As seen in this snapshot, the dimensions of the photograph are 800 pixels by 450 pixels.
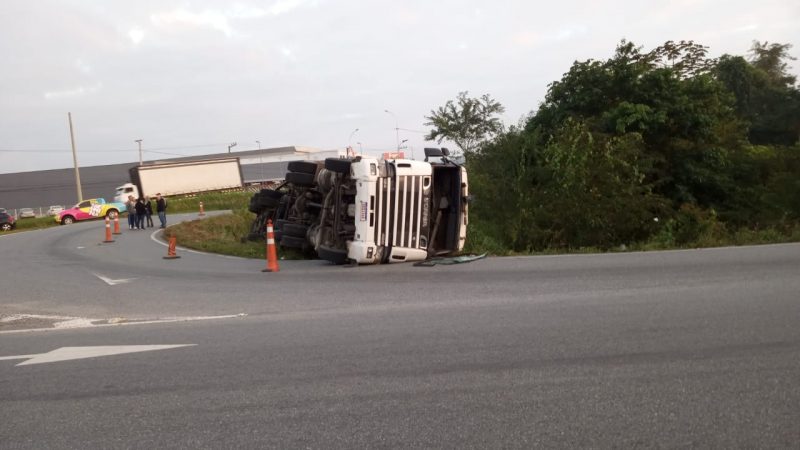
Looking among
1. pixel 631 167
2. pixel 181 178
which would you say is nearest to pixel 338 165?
pixel 631 167

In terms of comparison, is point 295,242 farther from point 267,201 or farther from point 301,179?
point 267,201

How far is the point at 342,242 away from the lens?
13.6m

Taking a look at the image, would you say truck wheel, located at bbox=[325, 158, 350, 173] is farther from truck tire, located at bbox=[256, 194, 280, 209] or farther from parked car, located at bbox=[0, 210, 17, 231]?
parked car, located at bbox=[0, 210, 17, 231]

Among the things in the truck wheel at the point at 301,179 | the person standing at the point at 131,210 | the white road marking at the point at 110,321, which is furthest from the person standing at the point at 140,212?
the white road marking at the point at 110,321

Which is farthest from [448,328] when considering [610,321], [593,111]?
[593,111]

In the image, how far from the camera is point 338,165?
43.5 feet

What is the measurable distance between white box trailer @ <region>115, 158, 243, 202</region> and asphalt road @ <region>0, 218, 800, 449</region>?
3749 cm

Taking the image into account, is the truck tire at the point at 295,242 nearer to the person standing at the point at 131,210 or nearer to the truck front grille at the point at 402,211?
the truck front grille at the point at 402,211

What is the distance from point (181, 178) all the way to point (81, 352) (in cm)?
4436

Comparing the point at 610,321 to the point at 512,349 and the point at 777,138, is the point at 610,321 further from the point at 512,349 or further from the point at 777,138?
the point at 777,138

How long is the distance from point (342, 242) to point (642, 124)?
14.9m

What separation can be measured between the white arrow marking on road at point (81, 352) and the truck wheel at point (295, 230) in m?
8.22

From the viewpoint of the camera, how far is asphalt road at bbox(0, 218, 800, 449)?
171 inches

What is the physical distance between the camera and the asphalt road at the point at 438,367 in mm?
4344
